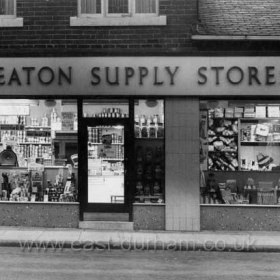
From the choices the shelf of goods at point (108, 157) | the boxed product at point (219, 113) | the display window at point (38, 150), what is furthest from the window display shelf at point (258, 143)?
the display window at point (38, 150)

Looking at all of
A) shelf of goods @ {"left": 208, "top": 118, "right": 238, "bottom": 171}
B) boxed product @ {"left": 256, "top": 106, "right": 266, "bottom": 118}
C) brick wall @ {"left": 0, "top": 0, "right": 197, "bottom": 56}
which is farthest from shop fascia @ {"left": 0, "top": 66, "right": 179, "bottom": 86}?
boxed product @ {"left": 256, "top": 106, "right": 266, "bottom": 118}

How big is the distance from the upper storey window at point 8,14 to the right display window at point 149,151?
3.30 metres

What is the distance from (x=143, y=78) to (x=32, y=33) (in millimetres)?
2719

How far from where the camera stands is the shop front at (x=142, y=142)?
11.6 metres

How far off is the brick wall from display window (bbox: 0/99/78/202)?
1233mm

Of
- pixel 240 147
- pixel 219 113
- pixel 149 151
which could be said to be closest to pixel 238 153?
pixel 240 147

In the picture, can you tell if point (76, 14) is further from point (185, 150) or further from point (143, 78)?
point (185, 150)

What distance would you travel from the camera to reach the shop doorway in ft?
39.1

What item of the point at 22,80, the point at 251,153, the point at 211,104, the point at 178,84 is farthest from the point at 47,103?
the point at 251,153

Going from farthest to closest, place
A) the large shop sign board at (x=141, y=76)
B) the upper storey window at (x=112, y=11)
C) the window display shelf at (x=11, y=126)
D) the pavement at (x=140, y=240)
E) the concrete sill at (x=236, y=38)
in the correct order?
the window display shelf at (x=11, y=126) < the upper storey window at (x=112, y=11) < the large shop sign board at (x=141, y=76) < the concrete sill at (x=236, y=38) < the pavement at (x=140, y=240)

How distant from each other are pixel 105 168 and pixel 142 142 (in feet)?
3.40

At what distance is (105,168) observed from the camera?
12.0 metres

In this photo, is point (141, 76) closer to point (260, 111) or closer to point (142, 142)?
point (142, 142)

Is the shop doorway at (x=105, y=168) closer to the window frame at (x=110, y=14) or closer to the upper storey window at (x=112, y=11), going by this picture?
the upper storey window at (x=112, y=11)
